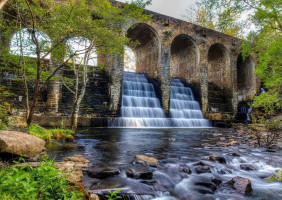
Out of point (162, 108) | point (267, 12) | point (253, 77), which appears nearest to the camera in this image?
point (267, 12)

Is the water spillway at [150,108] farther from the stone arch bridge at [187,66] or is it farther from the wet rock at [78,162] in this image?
the wet rock at [78,162]

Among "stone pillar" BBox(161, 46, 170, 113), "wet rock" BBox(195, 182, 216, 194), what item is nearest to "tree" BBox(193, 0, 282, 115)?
"stone pillar" BBox(161, 46, 170, 113)

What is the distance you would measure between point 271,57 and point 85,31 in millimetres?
9724

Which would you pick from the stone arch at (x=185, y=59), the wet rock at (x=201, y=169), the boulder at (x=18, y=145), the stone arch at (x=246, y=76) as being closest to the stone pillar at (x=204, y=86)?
the stone arch at (x=185, y=59)

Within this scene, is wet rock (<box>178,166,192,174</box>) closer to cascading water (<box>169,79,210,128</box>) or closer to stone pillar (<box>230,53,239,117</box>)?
cascading water (<box>169,79,210,128</box>)

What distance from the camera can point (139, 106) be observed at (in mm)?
12148

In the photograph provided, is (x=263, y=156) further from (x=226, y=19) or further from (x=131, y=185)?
(x=226, y=19)

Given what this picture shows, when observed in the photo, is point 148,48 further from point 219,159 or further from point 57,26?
point 219,159

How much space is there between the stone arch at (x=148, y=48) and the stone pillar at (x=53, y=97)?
6.43 m

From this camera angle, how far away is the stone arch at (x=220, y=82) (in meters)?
17.0

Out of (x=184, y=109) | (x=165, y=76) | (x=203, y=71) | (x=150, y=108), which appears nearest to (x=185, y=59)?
(x=203, y=71)

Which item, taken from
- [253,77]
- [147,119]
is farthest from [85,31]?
[253,77]

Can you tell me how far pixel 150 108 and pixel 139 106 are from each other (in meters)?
0.80

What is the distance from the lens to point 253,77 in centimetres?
1927
